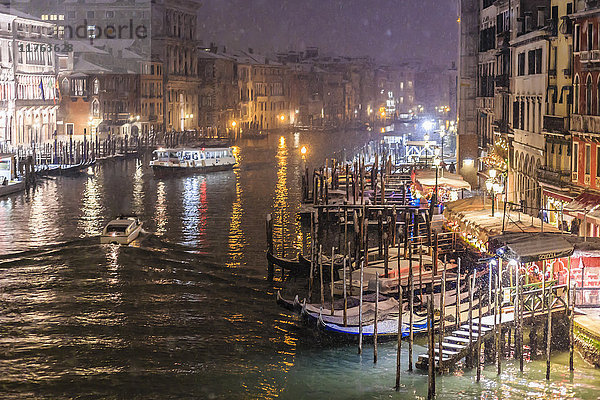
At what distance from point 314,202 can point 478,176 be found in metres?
9.15

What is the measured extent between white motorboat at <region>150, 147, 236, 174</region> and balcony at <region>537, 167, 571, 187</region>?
104 ft

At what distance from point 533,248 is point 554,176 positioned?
8.97 metres

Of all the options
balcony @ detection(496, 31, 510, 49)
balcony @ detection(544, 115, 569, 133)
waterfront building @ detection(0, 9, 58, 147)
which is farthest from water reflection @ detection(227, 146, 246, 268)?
waterfront building @ detection(0, 9, 58, 147)

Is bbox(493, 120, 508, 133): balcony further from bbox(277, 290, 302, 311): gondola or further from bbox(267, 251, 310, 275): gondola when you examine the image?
bbox(277, 290, 302, 311): gondola

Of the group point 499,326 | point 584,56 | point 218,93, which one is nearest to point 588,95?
point 584,56

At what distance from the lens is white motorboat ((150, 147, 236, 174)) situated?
5862cm

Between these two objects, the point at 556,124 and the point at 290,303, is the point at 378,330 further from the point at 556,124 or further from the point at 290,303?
the point at 556,124

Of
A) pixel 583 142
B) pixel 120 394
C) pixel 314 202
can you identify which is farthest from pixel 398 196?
pixel 120 394

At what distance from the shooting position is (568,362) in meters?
18.5

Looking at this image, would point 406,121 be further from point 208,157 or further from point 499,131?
point 499,131

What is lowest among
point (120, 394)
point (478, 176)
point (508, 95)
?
point (120, 394)

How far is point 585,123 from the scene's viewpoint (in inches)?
1003

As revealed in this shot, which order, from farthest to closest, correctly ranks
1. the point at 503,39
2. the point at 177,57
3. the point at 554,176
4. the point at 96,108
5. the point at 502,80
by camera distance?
1. the point at 177,57
2. the point at 96,108
3. the point at 502,80
4. the point at 503,39
5. the point at 554,176

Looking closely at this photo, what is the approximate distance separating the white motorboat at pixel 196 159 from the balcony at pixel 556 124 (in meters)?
32.0
